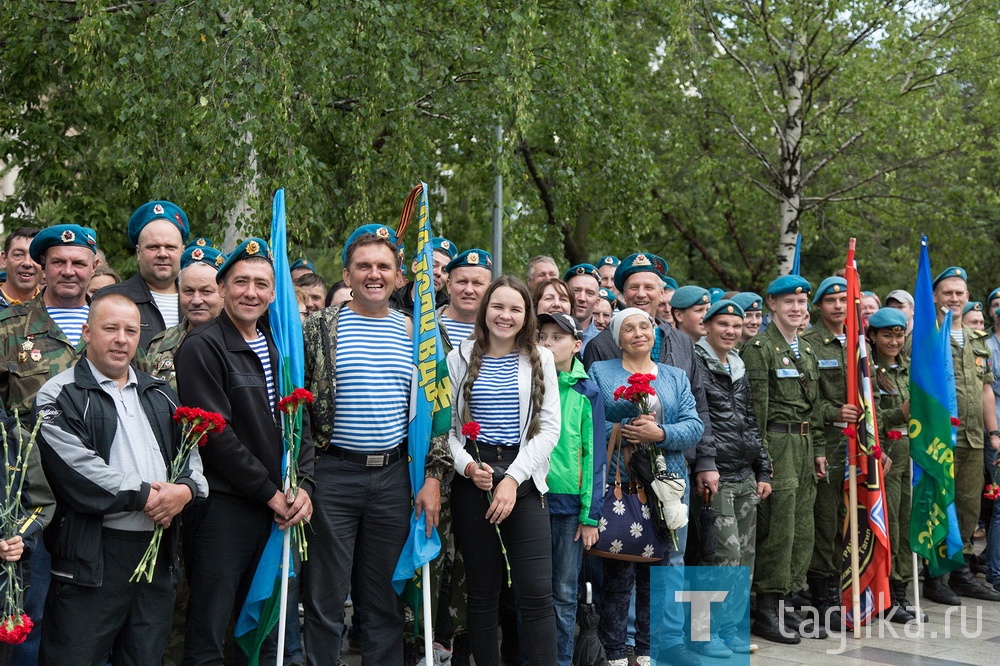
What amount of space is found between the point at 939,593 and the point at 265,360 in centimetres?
619

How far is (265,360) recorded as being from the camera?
16.9ft

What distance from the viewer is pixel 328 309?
5.45 meters

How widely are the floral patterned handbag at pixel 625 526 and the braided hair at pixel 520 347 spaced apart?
872 mm

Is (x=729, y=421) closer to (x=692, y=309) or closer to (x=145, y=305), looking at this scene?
(x=692, y=309)

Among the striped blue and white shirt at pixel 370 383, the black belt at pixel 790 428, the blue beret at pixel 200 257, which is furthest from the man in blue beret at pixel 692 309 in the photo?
the blue beret at pixel 200 257

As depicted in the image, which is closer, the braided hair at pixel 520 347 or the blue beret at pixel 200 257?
the braided hair at pixel 520 347

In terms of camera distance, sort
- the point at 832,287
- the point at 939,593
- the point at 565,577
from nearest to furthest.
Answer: the point at 565,577, the point at 832,287, the point at 939,593

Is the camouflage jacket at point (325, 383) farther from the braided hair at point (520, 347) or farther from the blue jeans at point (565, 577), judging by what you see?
the blue jeans at point (565, 577)

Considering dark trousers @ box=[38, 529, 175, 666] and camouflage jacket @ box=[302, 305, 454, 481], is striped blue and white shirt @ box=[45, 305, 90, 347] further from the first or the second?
dark trousers @ box=[38, 529, 175, 666]

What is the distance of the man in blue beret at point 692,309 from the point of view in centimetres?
757

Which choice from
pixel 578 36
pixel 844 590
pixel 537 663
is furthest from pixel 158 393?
pixel 578 36

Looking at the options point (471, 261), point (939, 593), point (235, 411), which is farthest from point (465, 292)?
point (939, 593)

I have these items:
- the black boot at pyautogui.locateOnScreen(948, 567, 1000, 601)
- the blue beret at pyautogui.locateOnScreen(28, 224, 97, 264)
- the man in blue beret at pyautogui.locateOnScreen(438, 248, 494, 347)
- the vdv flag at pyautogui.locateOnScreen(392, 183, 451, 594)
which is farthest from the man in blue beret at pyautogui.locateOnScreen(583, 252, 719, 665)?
the black boot at pyautogui.locateOnScreen(948, 567, 1000, 601)

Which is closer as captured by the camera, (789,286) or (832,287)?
(789,286)
